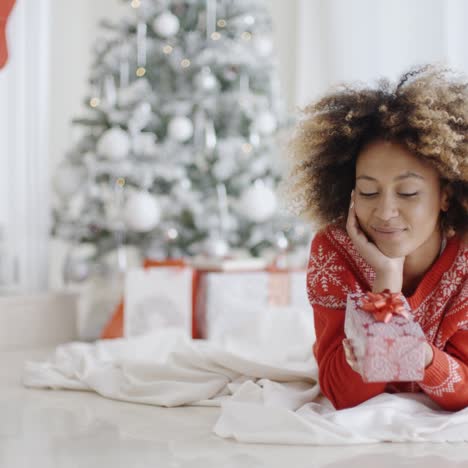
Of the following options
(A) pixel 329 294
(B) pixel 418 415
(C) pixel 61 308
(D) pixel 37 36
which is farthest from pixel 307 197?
(D) pixel 37 36

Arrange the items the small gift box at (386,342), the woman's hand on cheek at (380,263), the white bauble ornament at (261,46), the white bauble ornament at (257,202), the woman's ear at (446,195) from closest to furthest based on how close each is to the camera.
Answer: the small gift box at (386,342) → the woman's hand on cheek at (380,263) → the woman's ear at (446,195) → the white bauble ornament at (257,202) → the white bauble ornament at (261,46)

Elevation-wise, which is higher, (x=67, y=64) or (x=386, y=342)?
(x=67, y=64)

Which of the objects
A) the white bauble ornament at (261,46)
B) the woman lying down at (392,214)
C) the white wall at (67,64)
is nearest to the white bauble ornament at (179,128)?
the white bauble ornament at (261,46)

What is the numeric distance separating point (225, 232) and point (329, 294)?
6.86 ft

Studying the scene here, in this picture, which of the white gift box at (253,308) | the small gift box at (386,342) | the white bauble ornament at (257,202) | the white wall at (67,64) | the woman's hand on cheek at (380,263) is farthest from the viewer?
the white wall at (67,64)

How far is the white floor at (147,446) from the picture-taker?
1605 mm

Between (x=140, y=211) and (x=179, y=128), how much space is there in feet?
1.47

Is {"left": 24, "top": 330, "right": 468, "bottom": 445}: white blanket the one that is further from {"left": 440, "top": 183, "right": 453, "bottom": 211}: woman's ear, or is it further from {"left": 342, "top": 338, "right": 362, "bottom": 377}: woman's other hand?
{"left": 440, "top": 183, "right": 453, "bottom": 211}: woman's ear

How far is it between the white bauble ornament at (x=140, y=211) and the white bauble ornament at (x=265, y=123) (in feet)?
2.20

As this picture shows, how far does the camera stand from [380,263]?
5.67 feet

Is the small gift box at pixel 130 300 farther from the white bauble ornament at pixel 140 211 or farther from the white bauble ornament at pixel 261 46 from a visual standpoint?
the white bauble ornament at pixel 261 46

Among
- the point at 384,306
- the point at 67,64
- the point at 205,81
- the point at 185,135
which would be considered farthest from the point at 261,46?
the point at 384,306

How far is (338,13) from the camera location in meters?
4.70

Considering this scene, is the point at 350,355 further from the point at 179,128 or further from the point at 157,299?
the point at 179,128
